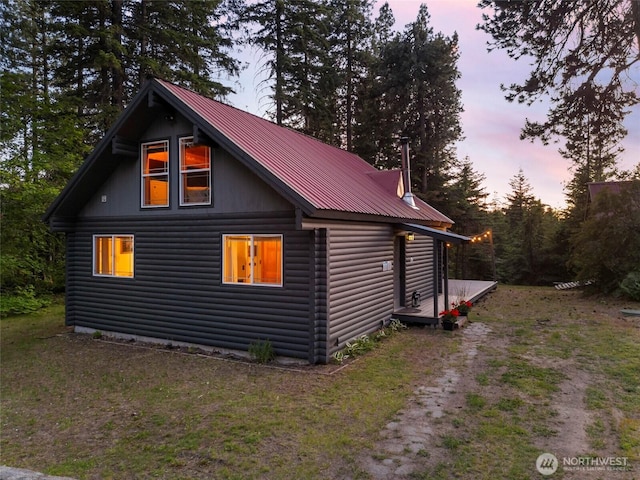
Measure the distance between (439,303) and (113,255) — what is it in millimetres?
9843

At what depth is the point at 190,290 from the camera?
29.5ft

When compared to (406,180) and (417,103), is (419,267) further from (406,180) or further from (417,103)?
(417,103)

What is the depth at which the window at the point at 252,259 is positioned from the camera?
26.5 ft

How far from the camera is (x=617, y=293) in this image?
46.6 ft

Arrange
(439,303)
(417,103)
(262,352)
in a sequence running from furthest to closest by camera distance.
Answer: (417,103)
(439,303)
(262,352)

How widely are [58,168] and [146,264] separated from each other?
297 inches

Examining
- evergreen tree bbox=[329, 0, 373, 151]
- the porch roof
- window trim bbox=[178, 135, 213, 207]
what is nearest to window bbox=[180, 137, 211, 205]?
window trim bbox=[178, 135, 213, 207]

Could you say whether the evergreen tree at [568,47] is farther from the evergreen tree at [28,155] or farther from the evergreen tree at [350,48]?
the evergreen tree at [350,48]

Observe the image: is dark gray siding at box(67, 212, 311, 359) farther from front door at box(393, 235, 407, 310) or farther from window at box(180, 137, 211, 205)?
front door at box(393, 235, 407, 310)

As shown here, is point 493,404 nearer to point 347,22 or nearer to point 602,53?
point 602,53

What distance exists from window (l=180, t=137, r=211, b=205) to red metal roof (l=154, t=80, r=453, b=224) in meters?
0.84

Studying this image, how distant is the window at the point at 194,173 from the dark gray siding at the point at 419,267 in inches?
260

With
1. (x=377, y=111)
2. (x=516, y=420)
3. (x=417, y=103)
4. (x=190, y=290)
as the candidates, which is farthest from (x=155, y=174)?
(x=417, y=103)

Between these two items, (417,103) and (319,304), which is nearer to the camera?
(319,304)
